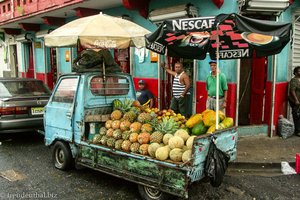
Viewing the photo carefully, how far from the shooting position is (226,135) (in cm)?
432

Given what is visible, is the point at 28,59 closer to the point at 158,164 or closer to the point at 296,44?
the point at 296,44

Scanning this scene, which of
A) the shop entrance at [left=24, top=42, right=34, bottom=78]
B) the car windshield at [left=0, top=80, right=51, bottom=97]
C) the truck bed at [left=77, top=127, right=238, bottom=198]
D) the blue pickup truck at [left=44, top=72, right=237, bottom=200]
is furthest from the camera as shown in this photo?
the shop entrance at [left=24, top=42, right=34, bottom=78]

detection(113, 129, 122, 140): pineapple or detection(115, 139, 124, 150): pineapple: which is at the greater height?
detection(113, 129, 122, 140): pineapple

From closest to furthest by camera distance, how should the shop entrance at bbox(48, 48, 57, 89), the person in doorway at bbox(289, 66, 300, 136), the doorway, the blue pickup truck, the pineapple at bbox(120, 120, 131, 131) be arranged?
the blue pickup truck
the pineapple at bbox(120, 120, 131, 131)
the person in doorway at bbox(289, 66, 300, 136)
the shop entrance at bbox(48, 48, 57, 89)
the doorway

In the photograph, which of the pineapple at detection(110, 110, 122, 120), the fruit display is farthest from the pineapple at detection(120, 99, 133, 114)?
the pineapple at detection(110, 110, 122, 120)

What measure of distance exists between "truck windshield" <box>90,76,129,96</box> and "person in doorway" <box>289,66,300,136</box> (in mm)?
4424

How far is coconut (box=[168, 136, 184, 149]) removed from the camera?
13.1ft

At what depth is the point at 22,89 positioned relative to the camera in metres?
7.50

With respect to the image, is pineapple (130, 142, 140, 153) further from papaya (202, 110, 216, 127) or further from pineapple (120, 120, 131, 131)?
papaya (202, 110, 216, 127)

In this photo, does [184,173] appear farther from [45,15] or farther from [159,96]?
[45,15]

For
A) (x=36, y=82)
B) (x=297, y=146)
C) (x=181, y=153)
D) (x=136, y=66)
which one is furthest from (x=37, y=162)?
(x=297, y=146)

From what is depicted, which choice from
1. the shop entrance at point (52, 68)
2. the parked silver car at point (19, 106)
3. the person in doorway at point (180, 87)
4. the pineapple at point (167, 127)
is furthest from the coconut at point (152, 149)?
the shop entrance at point (52, 68)

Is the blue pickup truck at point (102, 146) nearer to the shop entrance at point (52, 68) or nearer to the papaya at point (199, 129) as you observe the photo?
the papaya at point (199, 129)

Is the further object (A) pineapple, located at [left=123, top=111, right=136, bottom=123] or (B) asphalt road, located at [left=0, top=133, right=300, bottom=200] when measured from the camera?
(A) pineapple, located at [left=123, top=111, right=136, bottom=123]
